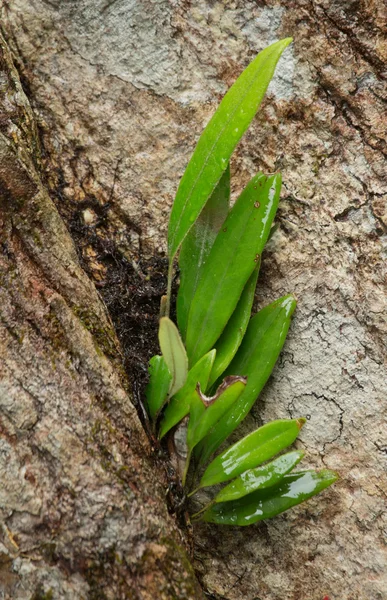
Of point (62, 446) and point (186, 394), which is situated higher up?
point (186, 394)

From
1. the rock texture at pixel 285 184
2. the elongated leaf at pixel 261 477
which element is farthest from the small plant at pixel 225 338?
the rock texture at pixel 285 184

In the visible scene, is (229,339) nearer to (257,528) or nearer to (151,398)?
(151,398)

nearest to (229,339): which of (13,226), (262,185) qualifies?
(262,185)

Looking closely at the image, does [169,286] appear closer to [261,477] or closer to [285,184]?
[285,184]

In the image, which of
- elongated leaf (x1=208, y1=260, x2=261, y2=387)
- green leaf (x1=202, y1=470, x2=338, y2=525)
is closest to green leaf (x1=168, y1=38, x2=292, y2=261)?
elongated leaf (x1=208, y1=260, x2=261, y2=387)

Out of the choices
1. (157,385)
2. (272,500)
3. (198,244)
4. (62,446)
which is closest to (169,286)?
(198,244)

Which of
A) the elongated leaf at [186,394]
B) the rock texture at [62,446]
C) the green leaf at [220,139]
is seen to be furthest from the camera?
the elongated leaf at [186,394]

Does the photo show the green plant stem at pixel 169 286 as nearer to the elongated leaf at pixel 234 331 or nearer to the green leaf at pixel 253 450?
the elongated leaf at pixel 234 331
